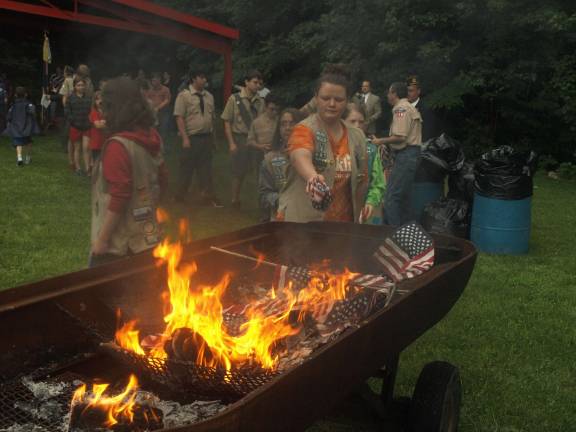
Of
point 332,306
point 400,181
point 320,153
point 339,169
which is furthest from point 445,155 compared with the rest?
point 332,306

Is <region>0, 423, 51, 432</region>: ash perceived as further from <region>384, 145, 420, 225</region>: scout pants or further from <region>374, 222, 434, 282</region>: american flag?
<region>384, 145, 420, 225</region>: scout pants

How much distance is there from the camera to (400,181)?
823 cm

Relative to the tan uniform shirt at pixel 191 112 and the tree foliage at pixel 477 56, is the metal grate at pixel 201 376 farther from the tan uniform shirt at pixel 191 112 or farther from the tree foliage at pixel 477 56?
the tree foliage at pixel 477 56

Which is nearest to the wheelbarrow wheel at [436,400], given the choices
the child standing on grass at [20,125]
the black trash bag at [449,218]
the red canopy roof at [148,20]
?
the black trash bag at [449,218]

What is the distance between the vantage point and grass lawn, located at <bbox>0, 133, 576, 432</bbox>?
13.7 feet

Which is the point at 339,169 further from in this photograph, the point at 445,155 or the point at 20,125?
the point at 20,125

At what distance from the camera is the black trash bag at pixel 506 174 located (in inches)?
294

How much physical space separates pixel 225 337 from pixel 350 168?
177 centimetres

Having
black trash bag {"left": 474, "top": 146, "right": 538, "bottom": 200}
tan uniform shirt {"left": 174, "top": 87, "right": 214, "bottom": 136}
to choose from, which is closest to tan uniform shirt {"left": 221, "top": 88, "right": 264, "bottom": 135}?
tan uniform shirt {"left": 174, "top": 87, "right": 214, "bottom": 136}

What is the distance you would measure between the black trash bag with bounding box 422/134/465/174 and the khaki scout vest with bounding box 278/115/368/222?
4.52m

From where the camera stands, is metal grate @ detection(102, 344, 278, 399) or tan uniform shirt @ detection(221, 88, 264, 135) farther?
tan uniform shirt @ detection(221, 88, 264, 135)

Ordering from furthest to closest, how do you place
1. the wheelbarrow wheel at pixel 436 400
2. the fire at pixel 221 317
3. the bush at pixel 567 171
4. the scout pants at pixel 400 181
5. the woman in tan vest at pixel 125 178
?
1. the bush at pixel 567 171
2. the scout pants at pixel 400 181
3. the woman in tan vest at pixel 125 178
4. the wheelbarrow wheel at pixel 436 400
5. the fire at pixel 221 317

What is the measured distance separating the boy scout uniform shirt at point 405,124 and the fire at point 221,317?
4921 mm

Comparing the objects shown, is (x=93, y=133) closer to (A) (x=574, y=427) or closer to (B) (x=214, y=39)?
(B) (x=214, y=39)
